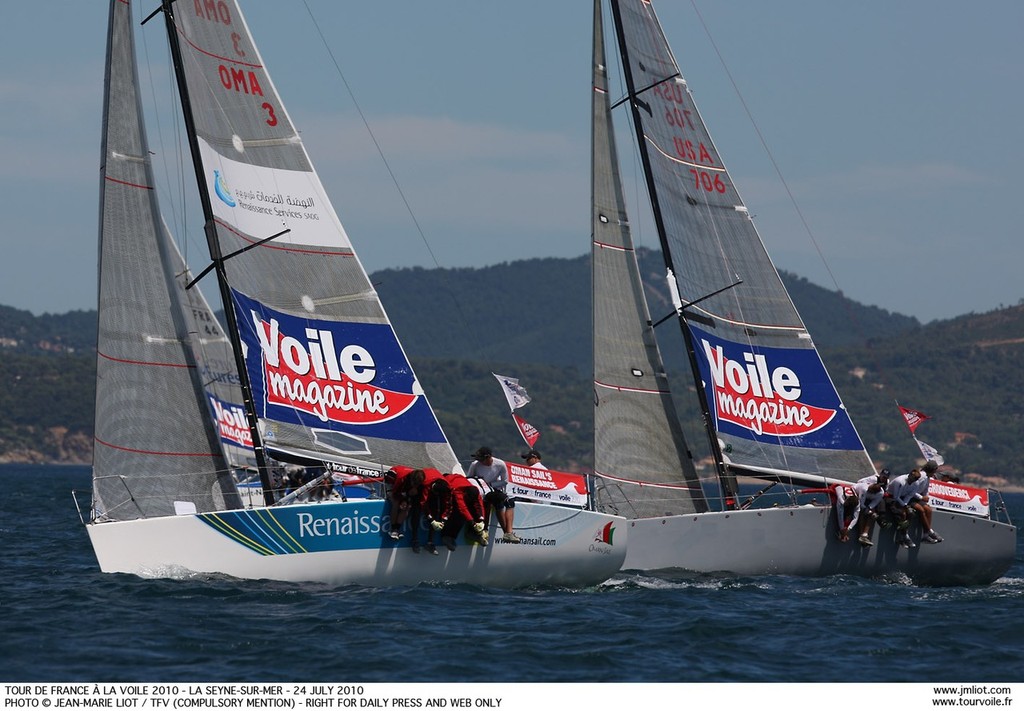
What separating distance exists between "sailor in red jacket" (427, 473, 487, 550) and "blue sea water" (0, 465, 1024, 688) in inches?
23.9

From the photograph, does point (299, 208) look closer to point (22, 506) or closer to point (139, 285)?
point (139, 285)

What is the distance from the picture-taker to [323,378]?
1809 centimetres

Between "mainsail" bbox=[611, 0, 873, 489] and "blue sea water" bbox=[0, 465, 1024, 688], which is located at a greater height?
"mainsail" bbox=[611, 0, 873, 489]

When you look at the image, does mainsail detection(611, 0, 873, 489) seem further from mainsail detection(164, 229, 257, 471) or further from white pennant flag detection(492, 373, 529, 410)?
mainsail detection(164, 229, 257, 471)

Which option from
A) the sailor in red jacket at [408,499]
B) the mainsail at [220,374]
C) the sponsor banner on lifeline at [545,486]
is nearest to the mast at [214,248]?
the sailor in red jacket at [408,499]

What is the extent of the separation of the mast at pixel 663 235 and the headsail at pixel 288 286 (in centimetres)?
479

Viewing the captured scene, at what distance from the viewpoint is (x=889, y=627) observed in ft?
50.5

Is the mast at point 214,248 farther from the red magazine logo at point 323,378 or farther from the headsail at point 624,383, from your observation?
the headsail at point 624,383

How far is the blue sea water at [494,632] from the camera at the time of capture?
12641 millimetres

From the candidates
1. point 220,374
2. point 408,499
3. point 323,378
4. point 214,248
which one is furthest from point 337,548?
point 220,374

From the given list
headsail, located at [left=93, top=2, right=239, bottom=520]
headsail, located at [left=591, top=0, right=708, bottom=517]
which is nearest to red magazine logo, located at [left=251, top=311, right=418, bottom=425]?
headsail, located at [left=93, top=2, right=239, bottom=520]

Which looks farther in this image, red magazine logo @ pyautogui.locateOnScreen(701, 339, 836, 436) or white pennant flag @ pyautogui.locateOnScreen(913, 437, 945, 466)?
red magazine logo @ pyautogui.locateOnScreen(701, 339, 836, 436)
